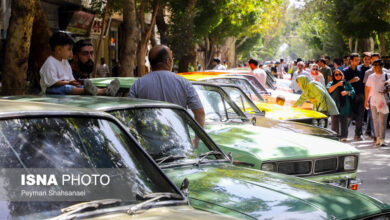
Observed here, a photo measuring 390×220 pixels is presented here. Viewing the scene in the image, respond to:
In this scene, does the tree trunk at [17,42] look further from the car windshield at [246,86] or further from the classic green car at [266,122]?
the car windshield at [246,86]

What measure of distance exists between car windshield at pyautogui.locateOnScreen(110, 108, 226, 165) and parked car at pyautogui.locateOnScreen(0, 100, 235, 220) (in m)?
1.12

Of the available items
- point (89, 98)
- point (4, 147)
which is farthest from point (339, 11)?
point (4, 147)

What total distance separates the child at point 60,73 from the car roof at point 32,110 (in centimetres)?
302

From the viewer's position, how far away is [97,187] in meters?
3.07

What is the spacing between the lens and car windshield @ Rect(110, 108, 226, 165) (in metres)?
4.64

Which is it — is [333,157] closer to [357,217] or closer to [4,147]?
[357,217]

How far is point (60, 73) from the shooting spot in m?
6.78

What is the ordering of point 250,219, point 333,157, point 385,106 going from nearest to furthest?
1. point 250,219
2. point 333,157
3. point 385,106

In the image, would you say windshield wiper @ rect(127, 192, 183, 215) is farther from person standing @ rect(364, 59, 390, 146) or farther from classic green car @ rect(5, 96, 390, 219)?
person standing @ rect(364, 59, 390, 146)

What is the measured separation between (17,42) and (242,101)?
3.60 m

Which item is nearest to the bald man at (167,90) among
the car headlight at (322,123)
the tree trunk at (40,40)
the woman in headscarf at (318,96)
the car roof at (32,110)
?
the car roof at (32,110)

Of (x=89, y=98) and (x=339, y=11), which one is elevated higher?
(x=339, y=11)

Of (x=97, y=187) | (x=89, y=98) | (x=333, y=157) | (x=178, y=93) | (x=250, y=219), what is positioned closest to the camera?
(x=97, y=187)

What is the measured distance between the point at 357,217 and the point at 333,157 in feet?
7.91
